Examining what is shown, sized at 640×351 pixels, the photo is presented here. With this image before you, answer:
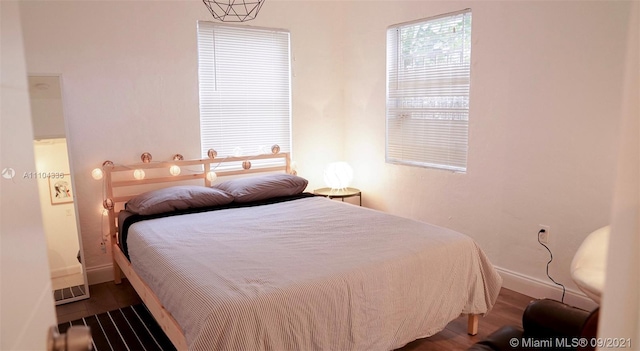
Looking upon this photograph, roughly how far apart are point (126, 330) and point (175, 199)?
95cm

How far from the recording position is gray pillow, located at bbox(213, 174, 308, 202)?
364cm

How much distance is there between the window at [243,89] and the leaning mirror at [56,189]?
3.62ft

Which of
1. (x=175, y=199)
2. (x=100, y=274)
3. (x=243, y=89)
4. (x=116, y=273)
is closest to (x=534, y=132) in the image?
(x=243, y=89)

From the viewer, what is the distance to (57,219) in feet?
10.3

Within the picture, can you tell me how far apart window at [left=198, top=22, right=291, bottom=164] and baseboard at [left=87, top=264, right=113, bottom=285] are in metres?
1.18

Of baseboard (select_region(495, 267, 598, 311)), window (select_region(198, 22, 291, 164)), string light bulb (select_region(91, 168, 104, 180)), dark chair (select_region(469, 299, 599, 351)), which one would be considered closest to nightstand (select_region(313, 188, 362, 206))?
window (select_region(198, 22, 291, 164))

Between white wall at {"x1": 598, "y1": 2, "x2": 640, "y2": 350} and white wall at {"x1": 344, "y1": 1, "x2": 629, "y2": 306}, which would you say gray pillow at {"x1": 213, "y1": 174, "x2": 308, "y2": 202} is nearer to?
white wall at {"x1": 344, "y1": 1, "x2": 629, "y2": 306}

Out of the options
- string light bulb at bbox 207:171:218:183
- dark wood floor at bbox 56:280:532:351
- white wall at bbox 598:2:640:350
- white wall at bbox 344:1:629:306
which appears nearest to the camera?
white wall at bbox 598:2:640:350

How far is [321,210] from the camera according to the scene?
3.35 metres

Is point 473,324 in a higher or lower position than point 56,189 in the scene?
lower

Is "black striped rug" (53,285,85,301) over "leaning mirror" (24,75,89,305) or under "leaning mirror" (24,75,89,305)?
under

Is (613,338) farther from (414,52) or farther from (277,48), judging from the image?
Answer: (277,48)

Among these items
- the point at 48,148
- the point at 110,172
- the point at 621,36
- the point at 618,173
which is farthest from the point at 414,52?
the point at 618,173

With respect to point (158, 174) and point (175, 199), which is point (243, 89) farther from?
point (175, 199)
